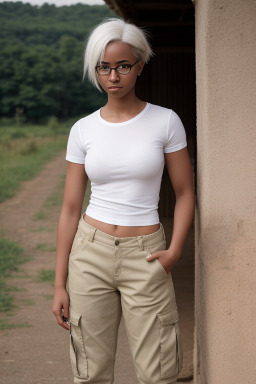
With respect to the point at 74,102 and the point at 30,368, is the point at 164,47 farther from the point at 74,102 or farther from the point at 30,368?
the point at 74,102

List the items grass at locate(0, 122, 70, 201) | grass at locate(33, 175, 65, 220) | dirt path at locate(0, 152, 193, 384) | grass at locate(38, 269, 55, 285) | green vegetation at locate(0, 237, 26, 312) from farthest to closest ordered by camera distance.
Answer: grass at locate(0, 122, 70, 201)
grass at locate(33, 175, 65, 220)
grass at locate(38, 269, 55, 285)
green vegetation at locate(0, 237, 26, 312)
dirt path at locate(0, 152, 193, 384)

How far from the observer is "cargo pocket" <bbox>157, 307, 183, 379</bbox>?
2.28 metres

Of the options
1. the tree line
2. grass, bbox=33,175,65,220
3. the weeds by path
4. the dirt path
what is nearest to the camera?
the dirt path

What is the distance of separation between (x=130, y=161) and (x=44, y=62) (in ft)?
173

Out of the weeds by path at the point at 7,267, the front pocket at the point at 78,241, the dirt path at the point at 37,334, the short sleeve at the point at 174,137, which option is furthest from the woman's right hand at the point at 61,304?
the weeds by path at the point at 7,267

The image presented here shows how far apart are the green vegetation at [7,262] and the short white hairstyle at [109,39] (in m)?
3.71

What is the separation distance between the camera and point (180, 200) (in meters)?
2.35

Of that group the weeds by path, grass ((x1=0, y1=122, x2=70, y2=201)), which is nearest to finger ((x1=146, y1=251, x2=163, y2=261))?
the weeds by path

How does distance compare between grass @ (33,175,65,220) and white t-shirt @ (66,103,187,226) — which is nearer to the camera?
white t-shirt @ (66,103,187,226)

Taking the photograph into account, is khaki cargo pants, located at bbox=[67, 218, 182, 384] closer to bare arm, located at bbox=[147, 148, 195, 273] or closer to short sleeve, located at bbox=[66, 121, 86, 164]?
bare arm, located at bbox=[147, 148, 195, 273]

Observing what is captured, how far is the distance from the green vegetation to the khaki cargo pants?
338 centimetres

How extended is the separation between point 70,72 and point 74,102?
2.52 metres

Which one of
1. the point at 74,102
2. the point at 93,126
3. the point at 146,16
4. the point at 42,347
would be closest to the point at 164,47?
the point at 146,16

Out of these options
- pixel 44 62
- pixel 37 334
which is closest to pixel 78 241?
pixel 37 334
